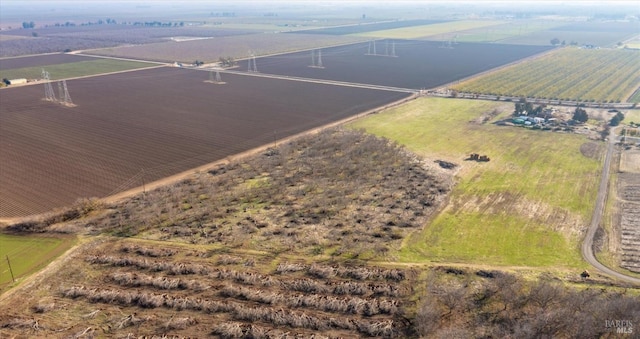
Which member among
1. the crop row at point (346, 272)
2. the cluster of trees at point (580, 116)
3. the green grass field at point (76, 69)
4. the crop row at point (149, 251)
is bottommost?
the crop row at point (346, 272)

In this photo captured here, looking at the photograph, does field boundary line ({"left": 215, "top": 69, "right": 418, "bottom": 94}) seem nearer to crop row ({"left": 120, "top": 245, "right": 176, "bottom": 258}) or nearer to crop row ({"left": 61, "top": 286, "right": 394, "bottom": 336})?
crop row ({"left": 120, "top": 245, "right": 176, "bottom": 258})

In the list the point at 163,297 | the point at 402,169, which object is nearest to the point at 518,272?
the point at 402,169

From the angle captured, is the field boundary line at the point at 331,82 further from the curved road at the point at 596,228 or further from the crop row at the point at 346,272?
the crop row at the point at 346,272

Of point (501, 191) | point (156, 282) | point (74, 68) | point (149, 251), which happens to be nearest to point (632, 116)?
point (501, 191)

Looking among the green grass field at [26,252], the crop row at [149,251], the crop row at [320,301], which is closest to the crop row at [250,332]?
the crop row at [320,301]

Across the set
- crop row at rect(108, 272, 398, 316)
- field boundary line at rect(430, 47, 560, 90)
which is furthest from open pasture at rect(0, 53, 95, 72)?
crop row at rect(108, 272, 398, 316)

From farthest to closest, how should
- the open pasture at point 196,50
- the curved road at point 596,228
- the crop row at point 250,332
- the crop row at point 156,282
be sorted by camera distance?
the open pasture at point 196,50 → the curved road at point 596,228 → the crop row at point 156,282 → the crop row at point 250,332
